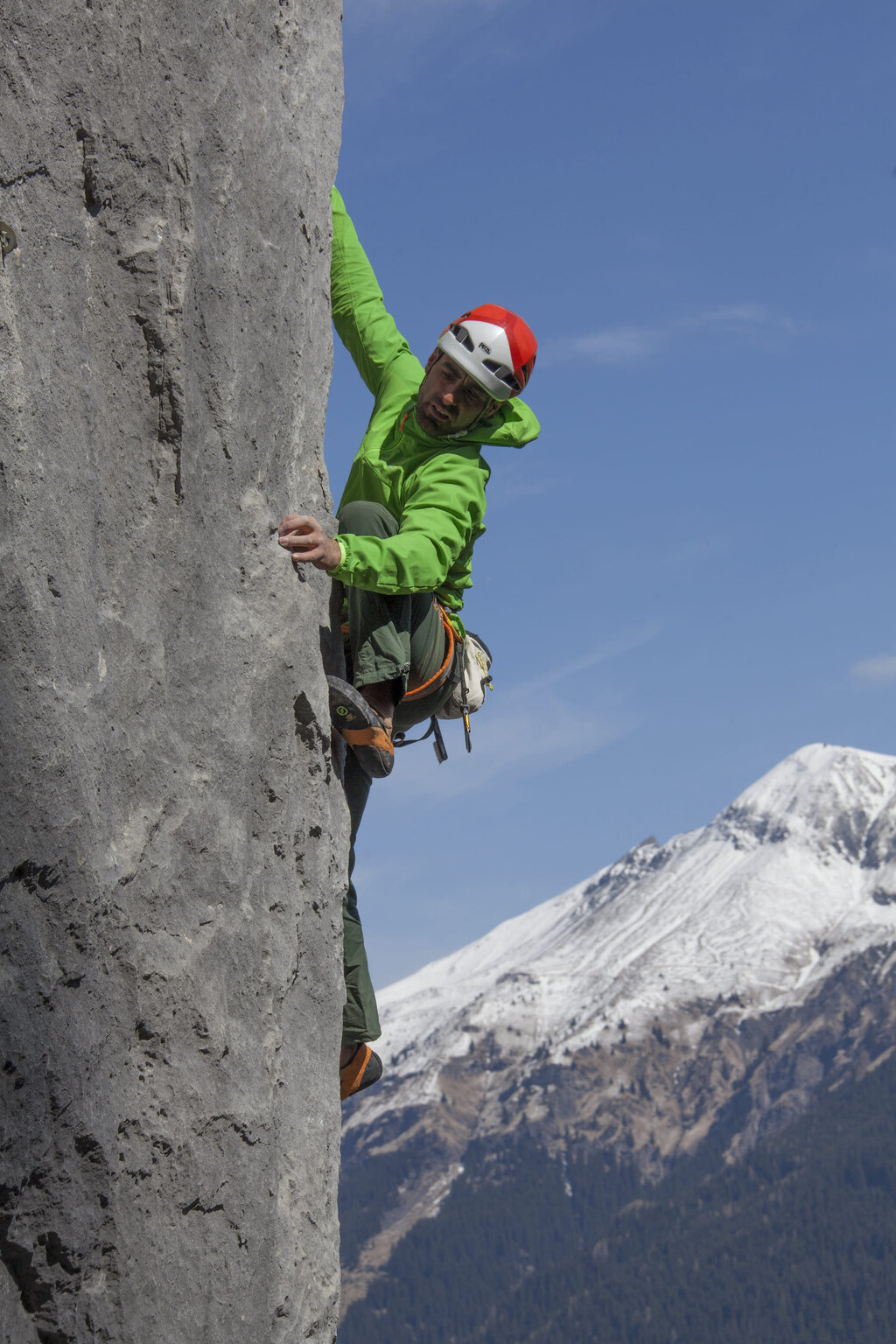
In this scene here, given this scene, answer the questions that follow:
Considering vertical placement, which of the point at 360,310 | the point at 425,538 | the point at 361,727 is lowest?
the point at 361,727

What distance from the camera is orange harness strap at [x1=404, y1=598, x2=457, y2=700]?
7738 millimetres

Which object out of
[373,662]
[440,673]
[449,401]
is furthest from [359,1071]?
[449,401]

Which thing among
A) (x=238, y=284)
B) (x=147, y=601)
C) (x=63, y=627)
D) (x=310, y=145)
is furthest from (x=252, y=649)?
(x=310, y=145)

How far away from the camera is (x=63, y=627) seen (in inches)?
233

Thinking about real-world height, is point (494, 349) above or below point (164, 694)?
above

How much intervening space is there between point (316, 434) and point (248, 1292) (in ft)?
13.6

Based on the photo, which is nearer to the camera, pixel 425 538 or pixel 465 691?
pixel 425 538

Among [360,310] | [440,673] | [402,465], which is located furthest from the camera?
[360,310]

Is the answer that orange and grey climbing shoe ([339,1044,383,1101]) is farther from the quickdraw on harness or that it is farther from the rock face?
the quickdraw on harness

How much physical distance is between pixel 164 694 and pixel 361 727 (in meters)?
1.20

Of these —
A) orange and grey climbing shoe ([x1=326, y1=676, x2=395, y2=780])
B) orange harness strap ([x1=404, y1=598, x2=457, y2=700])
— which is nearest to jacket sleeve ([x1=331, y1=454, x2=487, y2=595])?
orange harness strap ([x1=404, y1=598, x2=457, y2=700])

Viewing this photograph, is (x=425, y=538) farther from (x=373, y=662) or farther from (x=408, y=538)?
(x=373, y=662)

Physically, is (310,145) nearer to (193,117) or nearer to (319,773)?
(193,117)

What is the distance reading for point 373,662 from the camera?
7.31m
